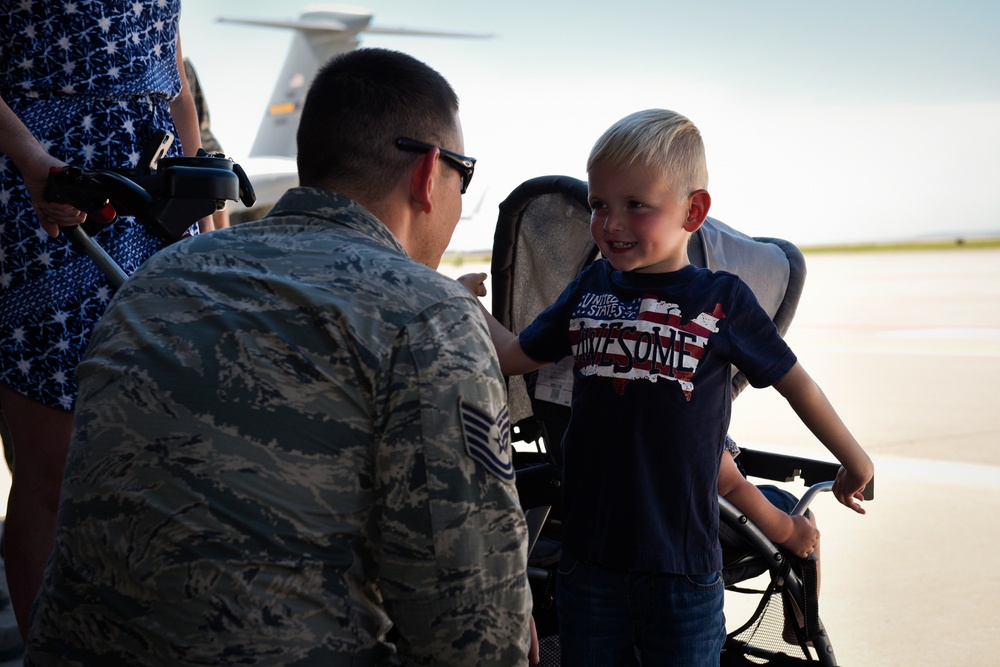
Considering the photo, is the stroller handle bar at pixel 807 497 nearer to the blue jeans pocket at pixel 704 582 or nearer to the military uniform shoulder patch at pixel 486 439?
the blue jeans pocket at pixel 704 582

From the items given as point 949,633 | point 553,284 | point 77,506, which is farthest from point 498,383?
point 949,633

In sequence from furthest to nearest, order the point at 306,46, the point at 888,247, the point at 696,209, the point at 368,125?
the point at 888,247 → the point at 306,46 → the point at 696,209 → the point at 368,125

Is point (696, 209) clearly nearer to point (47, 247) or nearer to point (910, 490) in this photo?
point (47, 247)

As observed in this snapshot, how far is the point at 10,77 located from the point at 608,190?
1.25m

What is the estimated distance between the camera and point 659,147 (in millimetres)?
1862

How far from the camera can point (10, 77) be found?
1963 millimetres

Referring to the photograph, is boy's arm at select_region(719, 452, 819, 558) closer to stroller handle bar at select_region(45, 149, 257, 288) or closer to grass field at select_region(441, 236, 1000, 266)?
stroller handle bar at select_region(45, 149, 257, 288)

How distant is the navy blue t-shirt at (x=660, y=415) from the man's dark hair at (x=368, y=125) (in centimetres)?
66

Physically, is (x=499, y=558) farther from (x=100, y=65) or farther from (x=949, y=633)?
(x=949, y=633)

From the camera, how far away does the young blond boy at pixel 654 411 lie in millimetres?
1768

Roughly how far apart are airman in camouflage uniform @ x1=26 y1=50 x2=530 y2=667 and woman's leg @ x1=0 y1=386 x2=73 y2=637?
0.88 metres

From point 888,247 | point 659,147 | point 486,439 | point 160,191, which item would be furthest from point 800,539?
point 888,247

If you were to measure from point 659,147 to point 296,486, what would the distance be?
109 cm

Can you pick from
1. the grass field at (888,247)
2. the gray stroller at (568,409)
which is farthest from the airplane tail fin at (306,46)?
the gray stroller at (568,409)
